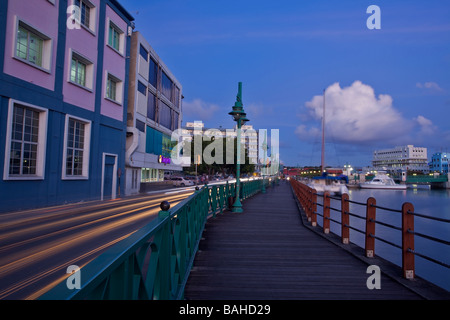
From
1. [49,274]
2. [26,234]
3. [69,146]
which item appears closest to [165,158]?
[69,146]

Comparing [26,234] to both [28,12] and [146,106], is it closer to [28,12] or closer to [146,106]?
[28,12]

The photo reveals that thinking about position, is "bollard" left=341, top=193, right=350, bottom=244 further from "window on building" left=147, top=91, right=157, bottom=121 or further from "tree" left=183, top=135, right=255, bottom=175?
"tree" left=183, top=135, right=255, bottom=175

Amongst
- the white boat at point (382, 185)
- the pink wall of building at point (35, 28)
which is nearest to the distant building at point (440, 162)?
the white boat at point (382, 185)

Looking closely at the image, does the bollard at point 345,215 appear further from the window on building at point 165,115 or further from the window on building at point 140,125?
the window on building at point 165,115

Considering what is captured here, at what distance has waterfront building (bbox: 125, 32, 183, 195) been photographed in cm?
2917

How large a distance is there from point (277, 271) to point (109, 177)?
64.5 ft

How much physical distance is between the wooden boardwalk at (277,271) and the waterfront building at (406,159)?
15789cm

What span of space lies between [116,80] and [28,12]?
8826 millimetres

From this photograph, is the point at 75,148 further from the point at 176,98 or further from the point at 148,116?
the point at 176,98

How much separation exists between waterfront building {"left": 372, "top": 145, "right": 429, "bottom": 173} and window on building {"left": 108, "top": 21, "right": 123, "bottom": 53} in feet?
490

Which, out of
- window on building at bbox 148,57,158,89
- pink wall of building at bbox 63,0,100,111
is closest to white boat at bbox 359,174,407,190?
window on building at bbox 148,57,158,89

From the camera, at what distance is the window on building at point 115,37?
2236 centimetres

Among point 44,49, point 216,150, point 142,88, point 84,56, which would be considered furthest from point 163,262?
point 216,150

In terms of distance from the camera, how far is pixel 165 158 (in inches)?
1735
